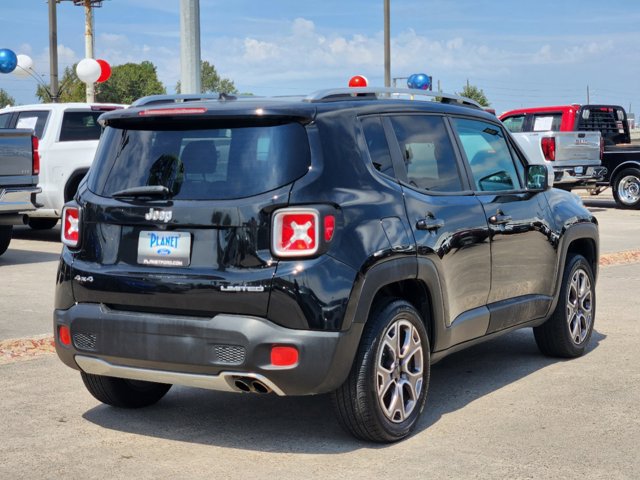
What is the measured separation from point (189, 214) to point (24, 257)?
31.3ft

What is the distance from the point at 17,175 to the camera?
42.1 feet

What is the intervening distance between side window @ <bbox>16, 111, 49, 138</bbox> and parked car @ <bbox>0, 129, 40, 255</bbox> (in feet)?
9.98

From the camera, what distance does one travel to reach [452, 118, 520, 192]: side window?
638 centimetres

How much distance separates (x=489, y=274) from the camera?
624 cm

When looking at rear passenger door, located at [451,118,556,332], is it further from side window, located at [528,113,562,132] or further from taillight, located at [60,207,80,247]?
side window, located at [528,113,562,132]

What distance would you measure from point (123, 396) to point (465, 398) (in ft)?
6.47

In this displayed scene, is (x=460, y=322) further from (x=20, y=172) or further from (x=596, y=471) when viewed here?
(x=20, y=172)

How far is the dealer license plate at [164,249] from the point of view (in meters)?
5.04

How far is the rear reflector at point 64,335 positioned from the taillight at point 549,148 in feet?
58.0

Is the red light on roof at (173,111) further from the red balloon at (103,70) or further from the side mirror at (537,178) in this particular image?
the red balloon at (103,70)

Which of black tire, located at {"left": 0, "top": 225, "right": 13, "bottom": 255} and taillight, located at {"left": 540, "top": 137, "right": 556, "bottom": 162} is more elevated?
taillight, located at {"left": 540, "top": 137, "right": 556, "bottom": 162}

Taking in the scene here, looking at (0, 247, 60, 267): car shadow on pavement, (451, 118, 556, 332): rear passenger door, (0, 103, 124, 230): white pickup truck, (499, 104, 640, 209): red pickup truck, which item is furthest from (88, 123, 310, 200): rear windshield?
(499, 104, 640, 209): red pickup truck

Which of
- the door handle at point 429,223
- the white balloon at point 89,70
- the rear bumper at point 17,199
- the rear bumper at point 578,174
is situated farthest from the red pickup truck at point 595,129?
the door handle at point 429,223

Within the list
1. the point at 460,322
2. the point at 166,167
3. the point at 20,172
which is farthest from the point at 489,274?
the point at 20,172
